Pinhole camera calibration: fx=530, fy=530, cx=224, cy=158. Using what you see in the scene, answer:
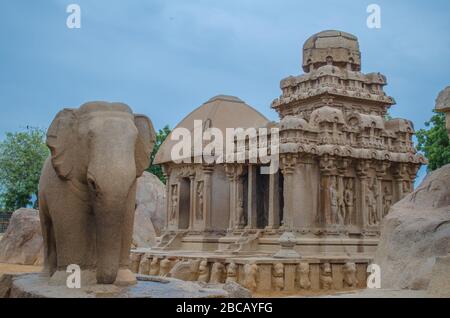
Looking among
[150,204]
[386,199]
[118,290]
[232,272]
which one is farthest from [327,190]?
[150,204]

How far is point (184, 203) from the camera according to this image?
23.0 metres

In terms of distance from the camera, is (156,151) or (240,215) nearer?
(240,215)

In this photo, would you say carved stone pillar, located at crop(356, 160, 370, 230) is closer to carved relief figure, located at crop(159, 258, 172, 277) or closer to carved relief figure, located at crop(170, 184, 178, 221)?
carved relief figure, located at crop(159, 258, 172, 277)

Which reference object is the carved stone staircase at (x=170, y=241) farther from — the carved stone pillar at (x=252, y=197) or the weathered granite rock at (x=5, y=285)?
the weathered granite rock at (x=5, y=285)

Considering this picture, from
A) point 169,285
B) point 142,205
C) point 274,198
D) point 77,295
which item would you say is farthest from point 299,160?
point 142,205

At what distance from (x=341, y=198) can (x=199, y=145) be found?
6508mm

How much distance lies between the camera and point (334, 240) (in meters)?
16.7

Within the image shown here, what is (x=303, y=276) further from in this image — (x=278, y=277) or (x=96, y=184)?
(x=96, y=184)

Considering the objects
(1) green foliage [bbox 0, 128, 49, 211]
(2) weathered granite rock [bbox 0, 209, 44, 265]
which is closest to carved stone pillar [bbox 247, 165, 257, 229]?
(2) weathered granite rock [bbox 0, 209, 44, 265]

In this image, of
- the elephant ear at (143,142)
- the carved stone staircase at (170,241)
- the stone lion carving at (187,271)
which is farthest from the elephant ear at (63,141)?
the carved stone staircase at (170,241)

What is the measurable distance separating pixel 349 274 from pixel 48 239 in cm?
1007

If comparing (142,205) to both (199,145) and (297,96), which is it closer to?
(199,145)

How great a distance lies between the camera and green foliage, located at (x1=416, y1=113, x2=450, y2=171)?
27.2 meters

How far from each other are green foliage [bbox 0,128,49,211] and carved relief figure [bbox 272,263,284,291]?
29.6 metres
